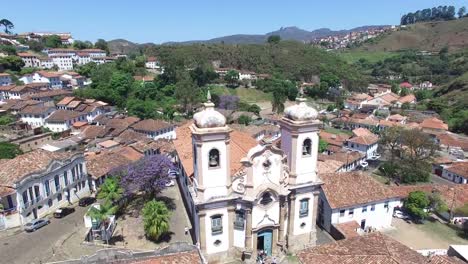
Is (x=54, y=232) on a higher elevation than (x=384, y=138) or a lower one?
lower

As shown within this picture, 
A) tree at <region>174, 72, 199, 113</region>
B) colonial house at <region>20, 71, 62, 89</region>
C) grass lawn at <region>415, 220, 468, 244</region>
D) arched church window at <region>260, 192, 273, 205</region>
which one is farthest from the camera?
colonial house at <region>20, 71, 62, 89</region>

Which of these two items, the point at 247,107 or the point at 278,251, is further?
the point at 247,107

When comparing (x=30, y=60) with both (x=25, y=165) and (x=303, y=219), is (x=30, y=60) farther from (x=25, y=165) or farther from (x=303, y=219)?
(x=303, y=219)

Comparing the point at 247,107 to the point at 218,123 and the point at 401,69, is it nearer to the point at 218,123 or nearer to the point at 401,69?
the point at 218,123

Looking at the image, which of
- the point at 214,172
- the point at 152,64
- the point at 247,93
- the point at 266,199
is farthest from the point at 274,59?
the point at 214,172

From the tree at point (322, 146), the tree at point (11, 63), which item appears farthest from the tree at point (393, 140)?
the tree at point (11, 63)

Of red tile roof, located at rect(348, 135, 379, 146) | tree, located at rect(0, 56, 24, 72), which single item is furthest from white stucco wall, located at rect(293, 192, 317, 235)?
tree, located at rect(0, 56, 24, 72)

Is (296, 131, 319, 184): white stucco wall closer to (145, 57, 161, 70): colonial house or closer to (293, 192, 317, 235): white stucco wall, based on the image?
(293, 192, 317, 235): white stucco wall

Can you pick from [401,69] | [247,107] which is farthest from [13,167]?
[401,69]
